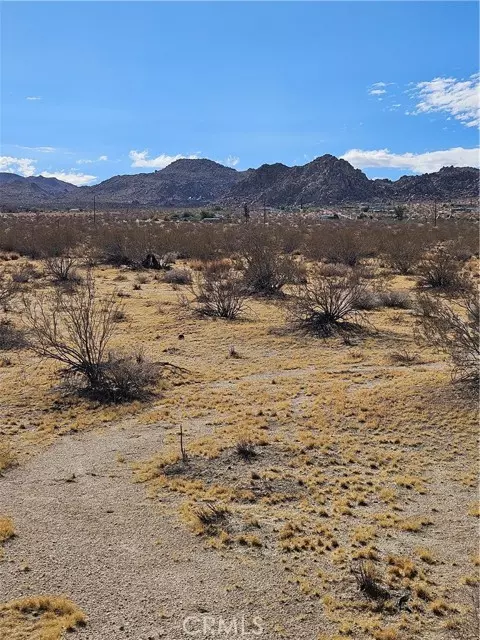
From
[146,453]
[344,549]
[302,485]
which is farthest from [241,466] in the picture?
[344,549]

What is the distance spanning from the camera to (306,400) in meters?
9.91

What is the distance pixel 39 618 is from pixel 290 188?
411 feet

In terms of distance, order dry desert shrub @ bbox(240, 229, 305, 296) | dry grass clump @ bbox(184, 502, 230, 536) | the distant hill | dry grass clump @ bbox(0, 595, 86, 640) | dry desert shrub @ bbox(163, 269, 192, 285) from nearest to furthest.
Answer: dry grass clump @ bbox(0, 595, 86, 640)
dry grass clump @ bbox(184, 502, 230, 536)
dry desert shrub @ bbox(240, 229, 305, 296)
dry desert shrub @ bbox(163, 269, 192, 285)
the distant hill

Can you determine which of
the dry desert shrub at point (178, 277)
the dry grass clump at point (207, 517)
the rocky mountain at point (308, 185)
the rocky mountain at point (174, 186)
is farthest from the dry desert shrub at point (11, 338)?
the rocky mountain at point (174, 186)

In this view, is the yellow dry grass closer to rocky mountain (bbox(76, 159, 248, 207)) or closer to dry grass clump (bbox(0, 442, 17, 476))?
dry grass clump (bbox(0, 442, 17, 476))

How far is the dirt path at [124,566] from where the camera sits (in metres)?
4.70

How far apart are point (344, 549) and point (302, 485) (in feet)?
4.80

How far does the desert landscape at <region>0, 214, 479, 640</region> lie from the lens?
482cm

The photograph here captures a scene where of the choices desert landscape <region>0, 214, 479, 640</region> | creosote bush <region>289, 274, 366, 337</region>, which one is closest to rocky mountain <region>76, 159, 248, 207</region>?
creosote bush <region>289, 274, 366, 337</region>

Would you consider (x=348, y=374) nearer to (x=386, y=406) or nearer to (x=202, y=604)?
(x=386, y=406)

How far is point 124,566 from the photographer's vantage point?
5.42 m

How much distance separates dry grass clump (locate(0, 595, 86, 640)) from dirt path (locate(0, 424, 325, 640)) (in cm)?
12

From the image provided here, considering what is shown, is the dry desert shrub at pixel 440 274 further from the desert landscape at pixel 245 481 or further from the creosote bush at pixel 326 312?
the creosote bush at pixel 326 312

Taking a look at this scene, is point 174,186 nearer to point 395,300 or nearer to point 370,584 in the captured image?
point 395,300
